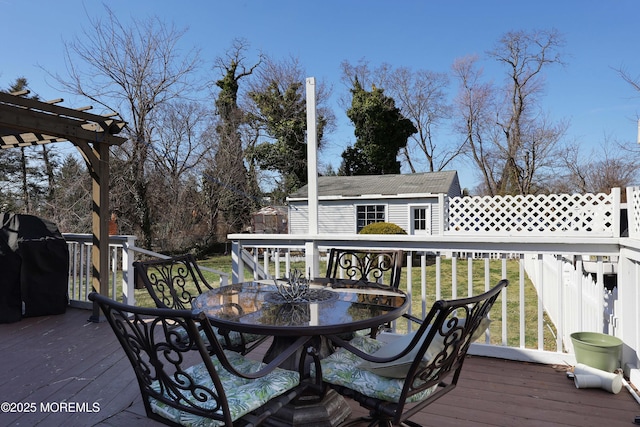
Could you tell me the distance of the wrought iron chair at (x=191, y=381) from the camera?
127cm

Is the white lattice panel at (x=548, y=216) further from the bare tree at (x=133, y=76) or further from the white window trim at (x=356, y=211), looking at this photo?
the bare tree at (x=133, y=76)

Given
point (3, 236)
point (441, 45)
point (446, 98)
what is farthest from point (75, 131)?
point (446, 98)

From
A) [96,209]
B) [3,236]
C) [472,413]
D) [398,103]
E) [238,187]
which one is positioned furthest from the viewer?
[398,103]

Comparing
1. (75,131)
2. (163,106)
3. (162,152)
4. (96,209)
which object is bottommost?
(96,209)

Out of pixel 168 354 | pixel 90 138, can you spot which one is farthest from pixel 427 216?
pixel 168 354

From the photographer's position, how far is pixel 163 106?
11.9 m

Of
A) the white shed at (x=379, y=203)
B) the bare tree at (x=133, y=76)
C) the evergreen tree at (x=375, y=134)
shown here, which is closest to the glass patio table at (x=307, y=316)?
the bare tree at (x=133, y=76)

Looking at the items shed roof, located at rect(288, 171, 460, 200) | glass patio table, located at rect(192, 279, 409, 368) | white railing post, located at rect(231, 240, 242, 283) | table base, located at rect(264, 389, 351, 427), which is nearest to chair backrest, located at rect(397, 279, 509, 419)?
glass patio table, located at rect(192, 279, 409, 368)

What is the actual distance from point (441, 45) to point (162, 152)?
45.7 feet

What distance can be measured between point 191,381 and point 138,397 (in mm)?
1323

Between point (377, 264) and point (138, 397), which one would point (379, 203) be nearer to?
point (377, 264)

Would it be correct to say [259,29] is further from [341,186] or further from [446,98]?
[446,98]

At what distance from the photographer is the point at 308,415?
190cm

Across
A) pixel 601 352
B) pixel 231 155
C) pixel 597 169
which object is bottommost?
pixel 601 352
